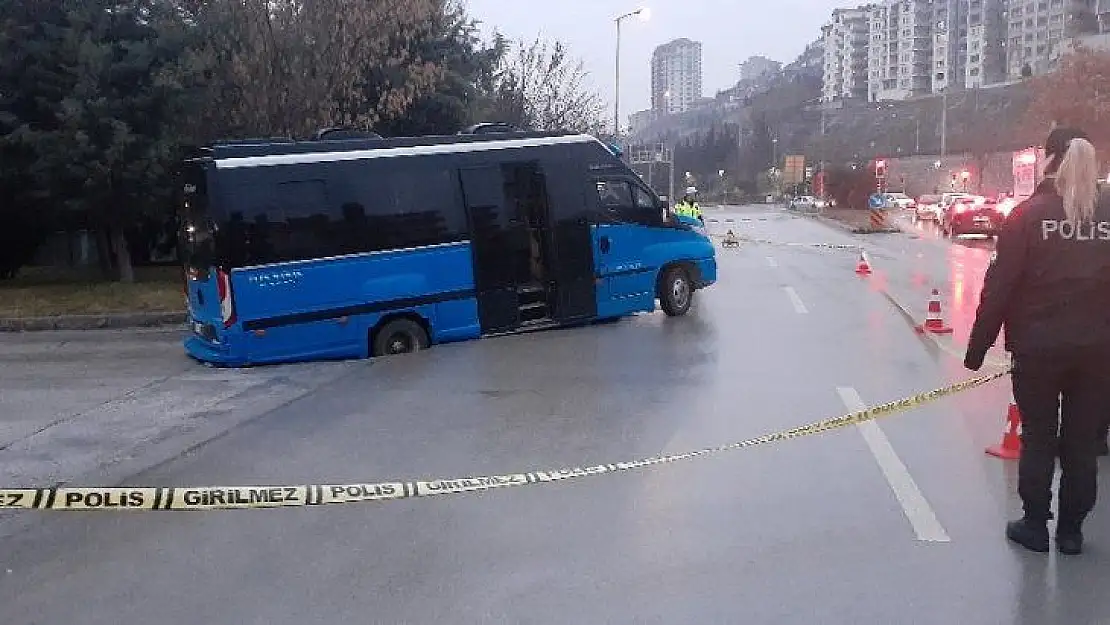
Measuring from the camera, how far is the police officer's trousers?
195 inches

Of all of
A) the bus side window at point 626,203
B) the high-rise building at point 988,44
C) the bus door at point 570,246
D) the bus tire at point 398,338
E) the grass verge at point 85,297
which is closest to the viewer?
the bus tire at point 398,338

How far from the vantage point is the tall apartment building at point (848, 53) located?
183875mm

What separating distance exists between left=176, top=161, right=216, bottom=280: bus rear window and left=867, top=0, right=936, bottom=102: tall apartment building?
16610 cm

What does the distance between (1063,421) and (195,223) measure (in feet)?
32.8

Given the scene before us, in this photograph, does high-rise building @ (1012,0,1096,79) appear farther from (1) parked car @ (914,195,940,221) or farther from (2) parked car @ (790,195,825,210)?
(1) parked car @ (914,195,940,221)

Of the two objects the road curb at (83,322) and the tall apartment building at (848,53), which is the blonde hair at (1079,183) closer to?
the road curb at (83,322)

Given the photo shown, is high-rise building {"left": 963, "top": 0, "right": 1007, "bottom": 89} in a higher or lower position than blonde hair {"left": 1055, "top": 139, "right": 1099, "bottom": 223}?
higher

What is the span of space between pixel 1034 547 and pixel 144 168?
1687 centimetres

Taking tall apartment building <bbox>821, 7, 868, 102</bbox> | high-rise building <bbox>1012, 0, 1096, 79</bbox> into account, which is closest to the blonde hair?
high-rise building <bbox>1012, 0, 1096, 79</bbox>

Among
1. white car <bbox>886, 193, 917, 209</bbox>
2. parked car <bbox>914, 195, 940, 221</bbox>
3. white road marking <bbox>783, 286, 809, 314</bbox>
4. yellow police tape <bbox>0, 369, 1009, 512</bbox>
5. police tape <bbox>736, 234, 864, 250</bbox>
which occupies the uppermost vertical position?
yellow police tape <bbox>0, 369, 1009, 512</bbox>

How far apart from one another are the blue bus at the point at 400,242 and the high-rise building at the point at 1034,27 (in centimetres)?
12577

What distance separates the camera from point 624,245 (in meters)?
15.4

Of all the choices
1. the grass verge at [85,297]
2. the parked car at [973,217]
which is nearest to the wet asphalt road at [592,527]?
the grass verge at [85,297]

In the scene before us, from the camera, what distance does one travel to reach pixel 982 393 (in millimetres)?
9297
